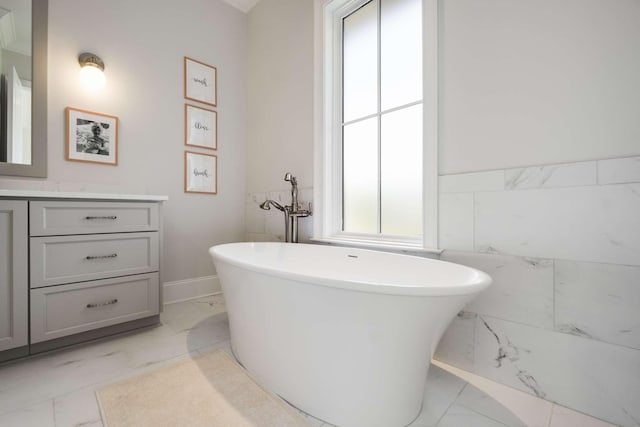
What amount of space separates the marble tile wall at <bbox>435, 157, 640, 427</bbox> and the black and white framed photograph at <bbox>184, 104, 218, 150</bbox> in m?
2.08

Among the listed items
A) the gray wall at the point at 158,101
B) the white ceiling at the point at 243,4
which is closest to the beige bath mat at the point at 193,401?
the gray wall at the point at 158,101

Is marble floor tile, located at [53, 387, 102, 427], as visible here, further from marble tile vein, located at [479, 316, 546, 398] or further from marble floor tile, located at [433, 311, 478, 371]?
marble tile vein, located at [479, 316, 546, 398]

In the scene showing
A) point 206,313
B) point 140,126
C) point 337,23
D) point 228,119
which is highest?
point 337,23

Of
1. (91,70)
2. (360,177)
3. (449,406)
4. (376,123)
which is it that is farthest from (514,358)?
(91,70)

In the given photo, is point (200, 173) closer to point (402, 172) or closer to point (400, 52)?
point (402, 172)

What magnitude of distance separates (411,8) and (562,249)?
1.57 metres

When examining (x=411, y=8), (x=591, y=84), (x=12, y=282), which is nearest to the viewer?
(x=591, y=84)

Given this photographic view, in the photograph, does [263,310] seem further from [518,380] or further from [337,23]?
[337,23]

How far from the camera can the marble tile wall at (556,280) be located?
94 cm

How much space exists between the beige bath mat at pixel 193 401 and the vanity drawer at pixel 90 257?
2.11ft

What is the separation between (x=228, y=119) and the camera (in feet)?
8.55

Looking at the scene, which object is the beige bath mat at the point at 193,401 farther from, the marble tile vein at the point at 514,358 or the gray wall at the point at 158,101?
the gray wall at the point at 158,101

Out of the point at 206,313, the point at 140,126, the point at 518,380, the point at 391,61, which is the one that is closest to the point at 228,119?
the point at 140,126

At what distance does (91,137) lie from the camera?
6.26 feet
